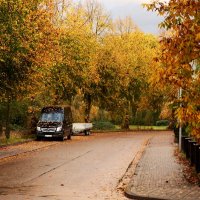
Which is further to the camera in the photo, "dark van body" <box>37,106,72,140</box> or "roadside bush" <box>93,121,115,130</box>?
"roadside bush" <box>93,121,115,130</box>

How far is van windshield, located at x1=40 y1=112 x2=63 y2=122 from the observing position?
3903 centimetres

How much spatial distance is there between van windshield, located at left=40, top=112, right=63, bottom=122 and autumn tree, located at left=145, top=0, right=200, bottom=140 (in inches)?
1045

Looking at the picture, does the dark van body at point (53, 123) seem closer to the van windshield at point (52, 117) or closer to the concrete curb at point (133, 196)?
the van windshield at point (52, 117)

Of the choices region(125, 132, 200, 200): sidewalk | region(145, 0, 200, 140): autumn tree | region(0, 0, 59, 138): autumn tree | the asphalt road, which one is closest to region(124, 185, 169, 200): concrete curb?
region(125, 132, 200, 200): sidewalk

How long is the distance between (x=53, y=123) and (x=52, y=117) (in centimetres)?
89

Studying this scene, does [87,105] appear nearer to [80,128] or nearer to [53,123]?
[80,128]

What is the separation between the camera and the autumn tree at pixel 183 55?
12062mm

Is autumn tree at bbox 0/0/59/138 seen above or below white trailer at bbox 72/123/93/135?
above

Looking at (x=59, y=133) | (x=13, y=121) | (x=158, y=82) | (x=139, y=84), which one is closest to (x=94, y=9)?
(x=139, y=84)

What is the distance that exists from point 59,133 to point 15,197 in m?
25.8

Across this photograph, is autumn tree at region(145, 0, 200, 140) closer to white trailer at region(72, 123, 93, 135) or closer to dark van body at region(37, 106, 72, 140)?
dark van body at region(37, 106, 72, 140)

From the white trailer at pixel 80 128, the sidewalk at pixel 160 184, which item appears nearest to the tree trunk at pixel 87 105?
the white trailer at pixel 80 128

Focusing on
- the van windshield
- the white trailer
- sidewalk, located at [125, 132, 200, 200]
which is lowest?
sidewalk, located at [125, 132, 200, 200]

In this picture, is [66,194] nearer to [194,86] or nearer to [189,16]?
[194,86]
